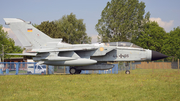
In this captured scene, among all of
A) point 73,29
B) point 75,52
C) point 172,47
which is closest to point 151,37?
point 172,47

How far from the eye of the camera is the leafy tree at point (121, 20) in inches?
1849

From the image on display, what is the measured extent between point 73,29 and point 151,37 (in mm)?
23040

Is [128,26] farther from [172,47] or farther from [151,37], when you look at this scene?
[172,47]

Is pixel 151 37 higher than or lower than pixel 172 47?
higher

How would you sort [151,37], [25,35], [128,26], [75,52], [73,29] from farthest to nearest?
[73,29], [151,37], [128,26], [25,35], [75,52]

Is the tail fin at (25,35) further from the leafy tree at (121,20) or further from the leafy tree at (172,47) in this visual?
the leafy tree at (172,47)

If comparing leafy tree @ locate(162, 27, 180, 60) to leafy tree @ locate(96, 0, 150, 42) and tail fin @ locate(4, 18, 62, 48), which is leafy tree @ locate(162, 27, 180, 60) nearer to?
leafy tree @ locate(96, 0, 150, 42)

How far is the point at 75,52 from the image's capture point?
18.4 meters

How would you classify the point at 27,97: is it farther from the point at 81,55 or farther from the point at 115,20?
the point at 115,20

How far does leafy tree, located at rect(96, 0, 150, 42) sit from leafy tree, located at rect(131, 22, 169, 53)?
1878 mm

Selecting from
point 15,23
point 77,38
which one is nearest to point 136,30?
point 77,38

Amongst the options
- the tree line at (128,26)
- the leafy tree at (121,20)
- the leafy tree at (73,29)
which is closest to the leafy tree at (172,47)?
the tree line at (128,26)

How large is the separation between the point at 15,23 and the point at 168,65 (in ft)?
60.8

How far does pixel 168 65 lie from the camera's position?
24.5m
